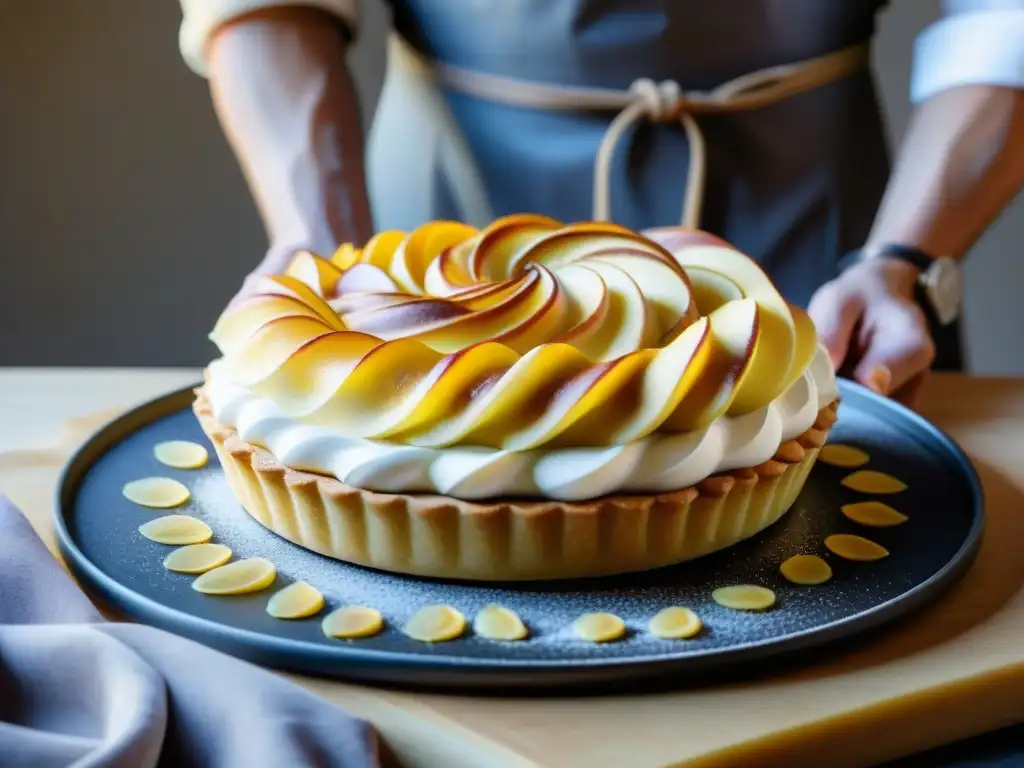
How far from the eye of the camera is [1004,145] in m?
2.08

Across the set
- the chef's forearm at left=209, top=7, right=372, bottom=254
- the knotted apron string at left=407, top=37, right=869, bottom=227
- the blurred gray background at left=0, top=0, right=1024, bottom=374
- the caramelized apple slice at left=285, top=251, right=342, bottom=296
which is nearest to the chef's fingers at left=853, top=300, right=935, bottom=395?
the knotted apron string at left=407, top=37, right=869, bottom=227

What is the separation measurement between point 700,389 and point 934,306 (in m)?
0.90

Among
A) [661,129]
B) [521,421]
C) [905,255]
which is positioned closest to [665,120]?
[661,129]

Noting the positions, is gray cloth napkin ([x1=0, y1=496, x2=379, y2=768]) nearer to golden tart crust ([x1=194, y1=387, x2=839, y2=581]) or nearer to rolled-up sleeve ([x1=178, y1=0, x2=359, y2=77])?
golden tart crust ([x1=194, y1=387, x2=839, y2=581])

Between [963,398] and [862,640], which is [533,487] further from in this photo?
[963,398]

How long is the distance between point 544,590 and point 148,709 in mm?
419

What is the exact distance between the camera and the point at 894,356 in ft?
5.52

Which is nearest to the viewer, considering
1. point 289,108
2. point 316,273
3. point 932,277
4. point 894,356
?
point 316,273

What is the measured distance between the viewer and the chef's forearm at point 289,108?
210 cm

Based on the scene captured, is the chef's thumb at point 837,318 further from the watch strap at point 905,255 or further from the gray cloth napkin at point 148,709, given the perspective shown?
the gray cloth napkin at point 148,709

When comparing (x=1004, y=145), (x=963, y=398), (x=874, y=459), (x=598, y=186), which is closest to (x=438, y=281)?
(x=874, y=459)

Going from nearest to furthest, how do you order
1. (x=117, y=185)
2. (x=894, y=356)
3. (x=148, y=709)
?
1. (x=148, y=709)
2. (x=894, y=356)
3. (x=117, y=185)

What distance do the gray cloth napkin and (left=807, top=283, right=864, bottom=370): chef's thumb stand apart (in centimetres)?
103

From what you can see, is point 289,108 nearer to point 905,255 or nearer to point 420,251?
point 420,251
